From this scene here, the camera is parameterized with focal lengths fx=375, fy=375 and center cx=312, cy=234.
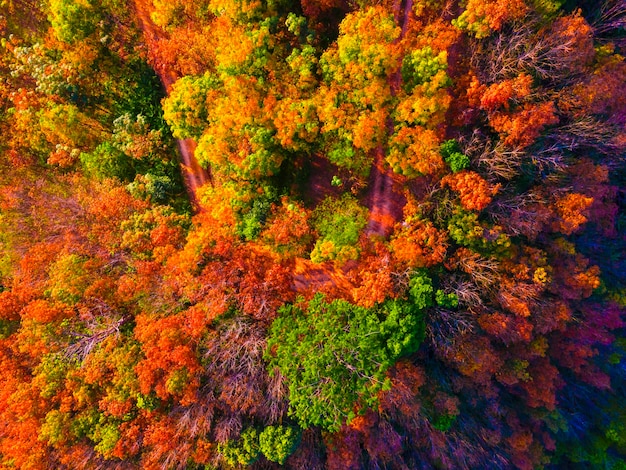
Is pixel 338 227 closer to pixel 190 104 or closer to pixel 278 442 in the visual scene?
pixel 190 104

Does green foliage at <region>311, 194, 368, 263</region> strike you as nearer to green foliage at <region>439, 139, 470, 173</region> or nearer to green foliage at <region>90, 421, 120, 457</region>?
green foliage at <region>439, 139, 470, 173</region>

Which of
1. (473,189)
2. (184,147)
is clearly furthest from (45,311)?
(473,189)

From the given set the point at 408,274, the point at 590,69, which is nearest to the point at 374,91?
the point at 408,274

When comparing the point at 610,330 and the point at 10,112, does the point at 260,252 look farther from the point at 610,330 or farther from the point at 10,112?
the point at 610,330

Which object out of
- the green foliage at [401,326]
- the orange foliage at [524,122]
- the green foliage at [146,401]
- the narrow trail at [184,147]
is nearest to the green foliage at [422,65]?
the orange foliage at [524,122]

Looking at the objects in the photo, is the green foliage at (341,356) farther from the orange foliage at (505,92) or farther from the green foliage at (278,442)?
the orange foliage at (505,92)
